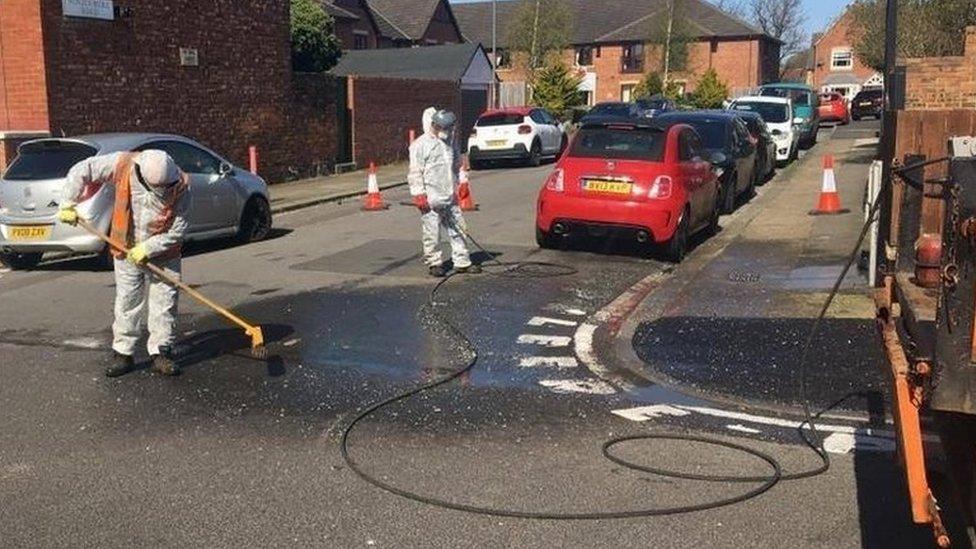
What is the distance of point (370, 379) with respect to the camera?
664 centimetres

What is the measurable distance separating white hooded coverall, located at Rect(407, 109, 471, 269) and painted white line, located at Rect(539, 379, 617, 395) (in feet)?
12.8

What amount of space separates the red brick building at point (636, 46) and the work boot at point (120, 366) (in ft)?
190

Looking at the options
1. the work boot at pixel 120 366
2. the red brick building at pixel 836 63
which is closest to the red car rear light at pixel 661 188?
the work boot at pixel 120 366

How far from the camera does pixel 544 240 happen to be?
12008 millimetres

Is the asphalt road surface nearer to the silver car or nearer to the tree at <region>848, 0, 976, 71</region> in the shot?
the silver car

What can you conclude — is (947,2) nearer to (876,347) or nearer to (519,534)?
(876,347)

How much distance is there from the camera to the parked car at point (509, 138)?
85.5 ft

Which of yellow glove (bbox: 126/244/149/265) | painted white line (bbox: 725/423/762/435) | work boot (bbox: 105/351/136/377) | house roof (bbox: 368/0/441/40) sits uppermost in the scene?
house roof (bbox: 368/0/441/40)

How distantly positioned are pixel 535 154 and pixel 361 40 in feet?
91.9

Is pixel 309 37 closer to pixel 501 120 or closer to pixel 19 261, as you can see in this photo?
pixel 501 120

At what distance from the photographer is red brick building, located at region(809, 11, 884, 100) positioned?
78.5 meters

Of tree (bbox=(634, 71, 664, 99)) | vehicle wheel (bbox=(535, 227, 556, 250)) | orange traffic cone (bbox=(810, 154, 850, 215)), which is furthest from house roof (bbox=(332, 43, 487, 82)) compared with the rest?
vehicle wheel (bbox=(535, 227, 556, 250))

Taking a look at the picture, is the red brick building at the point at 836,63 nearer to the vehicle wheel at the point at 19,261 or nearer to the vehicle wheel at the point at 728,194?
the vehicle wheel at the point at 728,194

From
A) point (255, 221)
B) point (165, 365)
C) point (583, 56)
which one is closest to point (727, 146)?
point (255, 221)
